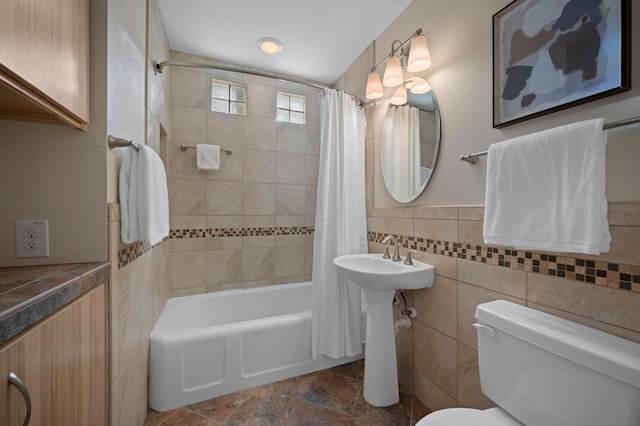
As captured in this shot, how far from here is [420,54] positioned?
144 centimetres

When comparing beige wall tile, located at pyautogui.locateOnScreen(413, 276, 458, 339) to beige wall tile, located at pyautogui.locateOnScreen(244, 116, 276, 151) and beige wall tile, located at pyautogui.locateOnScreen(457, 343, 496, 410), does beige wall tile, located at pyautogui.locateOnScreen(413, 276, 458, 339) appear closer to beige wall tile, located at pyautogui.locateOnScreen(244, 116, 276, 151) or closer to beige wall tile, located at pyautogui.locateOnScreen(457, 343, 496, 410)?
beige wall tile, located at pyautogui.locateOnScreen(457, 343, 496, 410)

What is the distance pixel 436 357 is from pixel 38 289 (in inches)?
66.5

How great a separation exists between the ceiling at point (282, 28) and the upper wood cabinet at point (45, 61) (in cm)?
106

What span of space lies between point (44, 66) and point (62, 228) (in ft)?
1.69

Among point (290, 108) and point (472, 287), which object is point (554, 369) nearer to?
point (472, 287)

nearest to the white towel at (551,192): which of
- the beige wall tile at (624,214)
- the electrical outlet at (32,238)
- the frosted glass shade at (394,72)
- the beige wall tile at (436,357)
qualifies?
the beige wall tile at (624,214)

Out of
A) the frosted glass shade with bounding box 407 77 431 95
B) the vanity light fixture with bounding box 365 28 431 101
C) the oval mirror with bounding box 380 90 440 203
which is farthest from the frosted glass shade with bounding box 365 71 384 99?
the frosted glass shade with bounding box 407 77 431 95

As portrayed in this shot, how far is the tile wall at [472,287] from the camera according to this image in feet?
2.68

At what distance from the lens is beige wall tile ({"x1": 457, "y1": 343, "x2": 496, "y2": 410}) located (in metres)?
1.21

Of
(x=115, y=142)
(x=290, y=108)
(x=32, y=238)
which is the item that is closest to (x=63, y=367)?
(x=32, y=238)

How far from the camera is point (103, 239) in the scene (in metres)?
0.94

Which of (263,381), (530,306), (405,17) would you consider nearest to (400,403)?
(263,381)

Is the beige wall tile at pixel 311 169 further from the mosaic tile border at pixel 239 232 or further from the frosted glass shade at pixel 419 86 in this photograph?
the frosted glass shade at pixel 419 86

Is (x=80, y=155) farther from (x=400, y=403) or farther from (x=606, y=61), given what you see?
(x=400, y=403)
